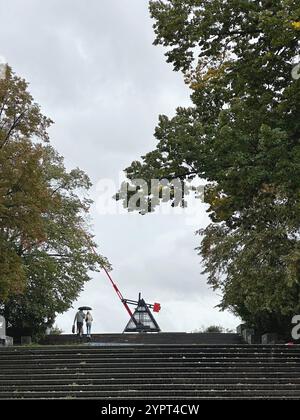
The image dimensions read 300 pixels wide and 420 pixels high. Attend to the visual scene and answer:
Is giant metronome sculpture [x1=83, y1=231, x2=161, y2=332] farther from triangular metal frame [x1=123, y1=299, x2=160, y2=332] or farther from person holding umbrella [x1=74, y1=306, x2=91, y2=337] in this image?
person holding umbrella [x1=74, y1=306, x2=91, y2=337]

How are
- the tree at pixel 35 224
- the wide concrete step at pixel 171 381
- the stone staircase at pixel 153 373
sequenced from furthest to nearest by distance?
the tree at pixel 35 224 → the wide concrete step at pixel 171 381 → the stone staircase at pixel 153 373

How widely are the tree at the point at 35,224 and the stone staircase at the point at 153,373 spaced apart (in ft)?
21.3

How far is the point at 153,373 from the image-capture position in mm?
20516

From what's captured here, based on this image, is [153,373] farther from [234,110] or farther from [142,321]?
[142,321]

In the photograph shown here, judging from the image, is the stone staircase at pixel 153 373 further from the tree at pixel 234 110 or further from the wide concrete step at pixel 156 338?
the wide concrete step at pixel 156 338

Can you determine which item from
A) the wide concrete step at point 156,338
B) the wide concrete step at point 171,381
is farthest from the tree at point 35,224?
the wide concrete step at point 171,381

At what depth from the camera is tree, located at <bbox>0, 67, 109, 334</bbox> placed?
29031 mm

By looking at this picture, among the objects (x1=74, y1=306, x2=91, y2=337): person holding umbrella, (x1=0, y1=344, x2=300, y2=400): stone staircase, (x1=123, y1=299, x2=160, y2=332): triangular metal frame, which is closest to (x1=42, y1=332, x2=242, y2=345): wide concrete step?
(x1=74, y1=306, x2=91, y2=337): person holding umbrella

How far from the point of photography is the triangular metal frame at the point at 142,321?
45.5 metres

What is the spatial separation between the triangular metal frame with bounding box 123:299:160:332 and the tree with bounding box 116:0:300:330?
69.9 ft

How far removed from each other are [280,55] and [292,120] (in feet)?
6.56

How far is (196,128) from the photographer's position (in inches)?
803

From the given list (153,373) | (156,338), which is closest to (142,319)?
(156,338)
